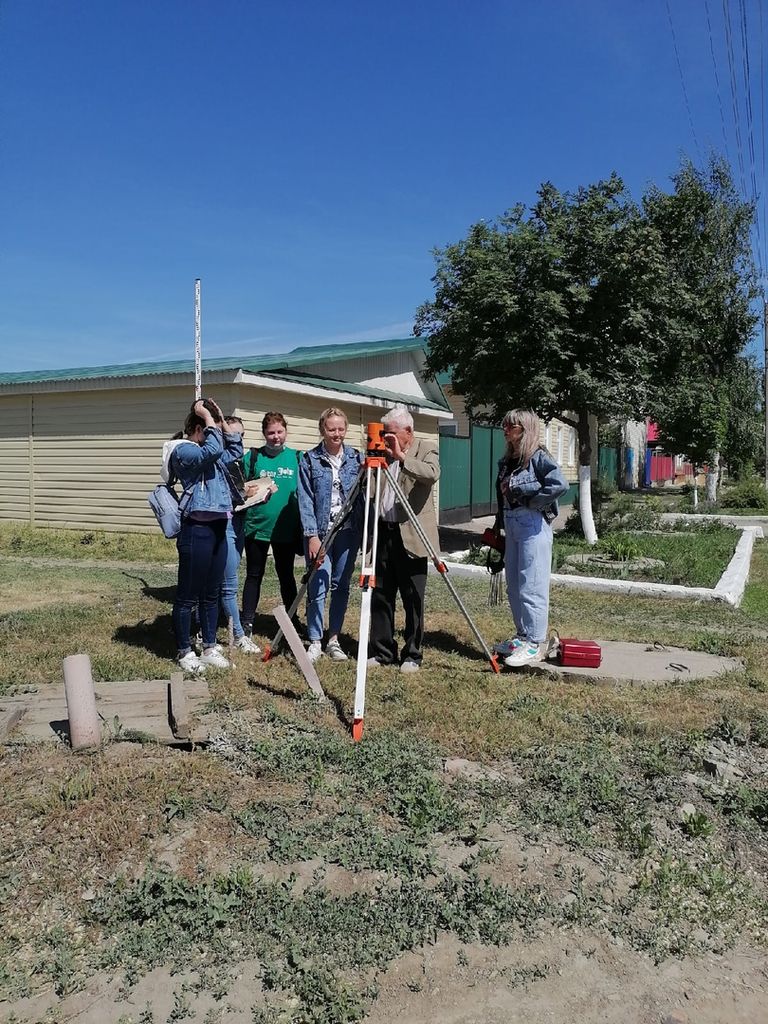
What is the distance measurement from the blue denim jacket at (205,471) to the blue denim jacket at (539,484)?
1941 millimetres

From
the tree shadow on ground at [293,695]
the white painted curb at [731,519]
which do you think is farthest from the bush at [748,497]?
the tree shadow on ground at [293,695]

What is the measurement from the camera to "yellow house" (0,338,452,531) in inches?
487

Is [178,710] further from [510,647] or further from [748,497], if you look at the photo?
[748,497]

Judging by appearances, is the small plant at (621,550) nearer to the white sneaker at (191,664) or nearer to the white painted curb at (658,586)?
the white painted curb at (658,586)

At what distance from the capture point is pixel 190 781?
3.59m

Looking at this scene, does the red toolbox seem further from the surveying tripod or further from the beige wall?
the beige wall

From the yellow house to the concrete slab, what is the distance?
7290 millimetres

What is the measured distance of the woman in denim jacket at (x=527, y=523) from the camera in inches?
214

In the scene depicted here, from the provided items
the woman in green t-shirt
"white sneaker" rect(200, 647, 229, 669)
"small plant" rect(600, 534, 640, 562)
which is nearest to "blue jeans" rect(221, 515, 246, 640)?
the woman in green t-shirt

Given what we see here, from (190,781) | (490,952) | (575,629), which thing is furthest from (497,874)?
(575,629)

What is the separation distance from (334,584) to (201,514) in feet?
3.74

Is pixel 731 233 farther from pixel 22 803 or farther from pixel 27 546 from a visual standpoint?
pixel 22 803

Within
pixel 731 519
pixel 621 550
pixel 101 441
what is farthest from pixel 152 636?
pixel 731 519

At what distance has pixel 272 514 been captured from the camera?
6.13m
